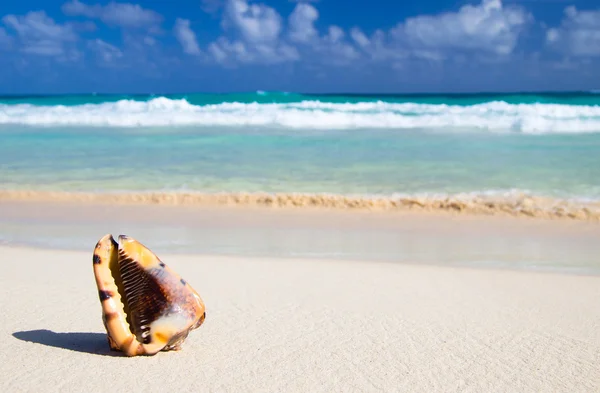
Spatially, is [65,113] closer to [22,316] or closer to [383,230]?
[383,230]

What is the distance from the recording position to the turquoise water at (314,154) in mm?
9039

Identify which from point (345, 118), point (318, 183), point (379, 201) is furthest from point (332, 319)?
point (345, 118)

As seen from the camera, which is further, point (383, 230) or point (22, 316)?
point (383, 230)

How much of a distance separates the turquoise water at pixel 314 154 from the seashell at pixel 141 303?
19.5 ft

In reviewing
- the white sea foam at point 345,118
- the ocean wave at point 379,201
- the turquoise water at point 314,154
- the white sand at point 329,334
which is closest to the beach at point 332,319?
the white sand at point 329,334

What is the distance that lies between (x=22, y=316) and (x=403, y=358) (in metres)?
1.91

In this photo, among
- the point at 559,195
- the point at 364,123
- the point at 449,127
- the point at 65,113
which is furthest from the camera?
the point at 65,113

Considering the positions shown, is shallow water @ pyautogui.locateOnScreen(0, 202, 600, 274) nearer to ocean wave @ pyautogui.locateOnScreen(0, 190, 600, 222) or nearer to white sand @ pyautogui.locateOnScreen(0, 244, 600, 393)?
ocean wave @ pyautogui.locateOnScreen(0, 190, 600, 222)

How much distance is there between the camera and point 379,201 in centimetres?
761

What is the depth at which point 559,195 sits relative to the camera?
26.2 ft

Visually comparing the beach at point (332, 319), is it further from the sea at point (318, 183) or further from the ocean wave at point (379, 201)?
the ocean wave at point (379, 201)

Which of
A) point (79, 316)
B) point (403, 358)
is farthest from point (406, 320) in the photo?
point (79, 316)

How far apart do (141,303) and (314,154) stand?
10191mm

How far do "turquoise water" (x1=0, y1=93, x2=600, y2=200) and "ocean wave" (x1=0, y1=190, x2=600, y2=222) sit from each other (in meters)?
0.46
